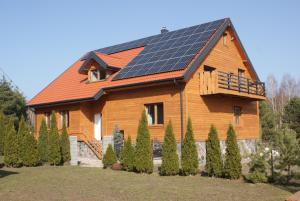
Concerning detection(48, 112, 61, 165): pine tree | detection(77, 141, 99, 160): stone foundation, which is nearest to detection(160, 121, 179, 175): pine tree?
detection(48, 112, 61, 165): pine tree

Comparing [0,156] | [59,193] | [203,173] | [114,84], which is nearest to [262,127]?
[114,84]

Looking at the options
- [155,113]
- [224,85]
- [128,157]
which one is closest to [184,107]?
[155,113]

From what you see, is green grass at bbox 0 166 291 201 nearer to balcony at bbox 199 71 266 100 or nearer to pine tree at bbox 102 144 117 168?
pine tree at bbox 102 144 117 168

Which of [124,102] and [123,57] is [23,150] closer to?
[124,102]

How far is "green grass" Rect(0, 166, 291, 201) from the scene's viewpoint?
1068 cm

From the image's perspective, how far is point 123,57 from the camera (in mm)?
26234

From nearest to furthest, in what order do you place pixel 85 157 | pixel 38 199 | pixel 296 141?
pixel 38 199 → pixel 296 141 → pixel 85 157

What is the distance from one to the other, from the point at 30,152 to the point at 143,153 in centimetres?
671

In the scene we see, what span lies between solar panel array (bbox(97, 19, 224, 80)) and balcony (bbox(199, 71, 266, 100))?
1520mm

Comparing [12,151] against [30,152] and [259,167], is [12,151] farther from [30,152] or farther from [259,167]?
[259,167]

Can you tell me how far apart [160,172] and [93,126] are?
31.4 ft

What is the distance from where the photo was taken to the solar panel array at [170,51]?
66.3 feet

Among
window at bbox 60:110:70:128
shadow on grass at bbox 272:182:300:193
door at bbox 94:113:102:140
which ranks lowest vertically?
shadow on grass at bbox 272:182:300:193

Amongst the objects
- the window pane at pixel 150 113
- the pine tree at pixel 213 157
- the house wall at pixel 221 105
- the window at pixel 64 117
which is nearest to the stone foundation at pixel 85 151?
the window at pixel 64 117
